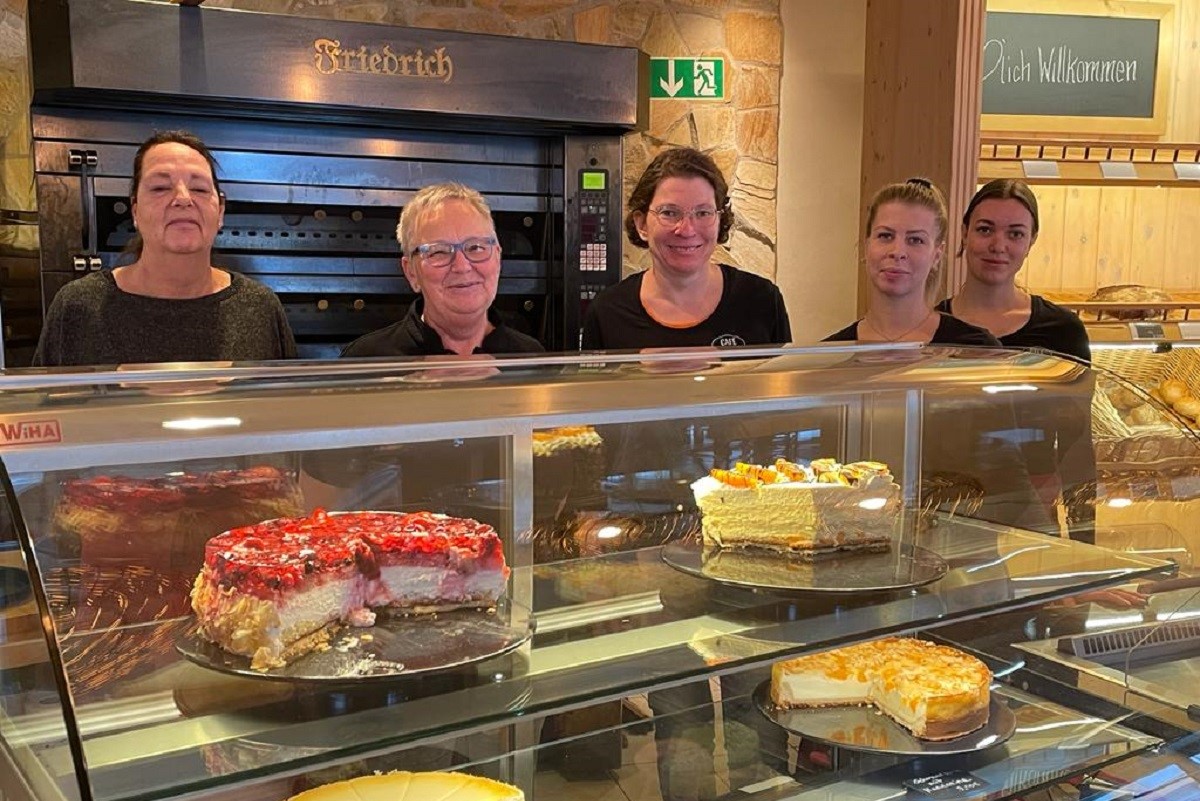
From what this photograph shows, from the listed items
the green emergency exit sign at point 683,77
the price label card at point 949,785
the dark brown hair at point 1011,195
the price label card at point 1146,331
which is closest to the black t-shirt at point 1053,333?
the price label card at point 1146,331

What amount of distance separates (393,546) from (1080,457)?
1.20 meters

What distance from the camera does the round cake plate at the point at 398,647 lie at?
108 centimetres

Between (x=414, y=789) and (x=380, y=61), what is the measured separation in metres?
2.43

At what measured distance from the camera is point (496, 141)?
11.5ft

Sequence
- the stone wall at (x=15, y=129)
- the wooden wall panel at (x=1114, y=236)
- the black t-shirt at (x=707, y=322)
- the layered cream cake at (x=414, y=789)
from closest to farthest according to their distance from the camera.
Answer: the layered cream cake at (x=414, y=789)
the black t-shirt at (x=707, y=322)
the stone wall at (x=15, y=129)
the wooden wall panel at (x=1114, y=236)

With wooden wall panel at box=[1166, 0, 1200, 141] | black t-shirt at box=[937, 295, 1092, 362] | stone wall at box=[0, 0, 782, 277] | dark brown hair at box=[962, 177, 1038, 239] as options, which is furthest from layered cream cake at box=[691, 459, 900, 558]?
wooden wall panel at box=[1166, 0, 1200, 141]

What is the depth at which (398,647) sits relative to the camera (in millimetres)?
1152

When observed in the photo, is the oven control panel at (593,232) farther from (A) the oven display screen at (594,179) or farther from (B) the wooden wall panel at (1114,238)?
(B) the wooden wall panel at (1114,238)

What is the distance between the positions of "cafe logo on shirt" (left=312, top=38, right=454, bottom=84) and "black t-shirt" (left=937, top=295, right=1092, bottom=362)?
1.80 metres

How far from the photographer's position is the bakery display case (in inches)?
40.8

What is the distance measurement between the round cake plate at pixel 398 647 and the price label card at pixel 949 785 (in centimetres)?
56

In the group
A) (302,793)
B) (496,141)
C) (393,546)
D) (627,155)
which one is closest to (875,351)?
(393,546)

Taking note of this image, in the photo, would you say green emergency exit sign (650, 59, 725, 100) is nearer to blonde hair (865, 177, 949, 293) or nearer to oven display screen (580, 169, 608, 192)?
oven display screen (580, 169, 608, 192)

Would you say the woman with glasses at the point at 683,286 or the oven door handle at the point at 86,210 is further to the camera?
the oven door handle at the point at 86,210
